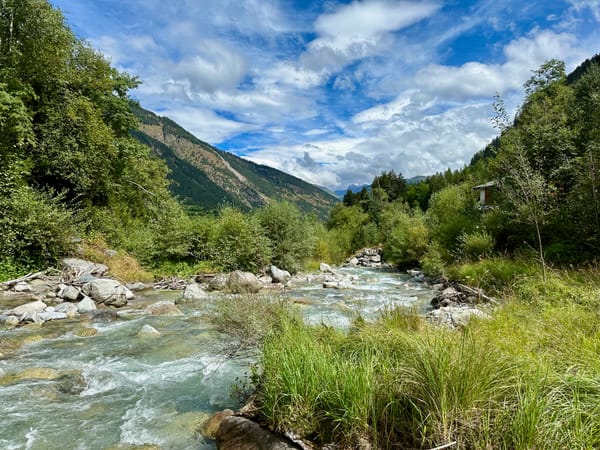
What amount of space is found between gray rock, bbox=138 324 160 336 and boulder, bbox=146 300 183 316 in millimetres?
2098

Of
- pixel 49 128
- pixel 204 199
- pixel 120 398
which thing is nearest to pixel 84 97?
pixel 49 128

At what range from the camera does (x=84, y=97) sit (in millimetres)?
20234

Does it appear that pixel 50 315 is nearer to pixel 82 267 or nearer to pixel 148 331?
pixel 148 331

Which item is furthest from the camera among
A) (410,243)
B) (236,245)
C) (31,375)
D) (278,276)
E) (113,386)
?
(410,243)

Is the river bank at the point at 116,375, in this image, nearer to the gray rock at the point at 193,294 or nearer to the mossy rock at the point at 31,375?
the mossy rock at the point at 31,375

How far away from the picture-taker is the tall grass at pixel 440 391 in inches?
109

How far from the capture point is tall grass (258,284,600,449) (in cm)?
276

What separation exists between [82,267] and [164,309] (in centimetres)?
615

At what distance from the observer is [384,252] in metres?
40.0

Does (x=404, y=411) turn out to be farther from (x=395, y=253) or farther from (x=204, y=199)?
(x=204, y=199)

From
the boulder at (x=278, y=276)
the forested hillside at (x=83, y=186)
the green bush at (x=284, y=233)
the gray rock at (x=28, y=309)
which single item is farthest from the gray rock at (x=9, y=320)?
the green bush at (x=284, y=233)

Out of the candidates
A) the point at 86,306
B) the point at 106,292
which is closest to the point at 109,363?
the point at 86,306

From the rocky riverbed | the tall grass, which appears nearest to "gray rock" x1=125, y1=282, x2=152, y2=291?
the rocky riverbed

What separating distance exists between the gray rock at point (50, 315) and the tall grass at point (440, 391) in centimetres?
944
